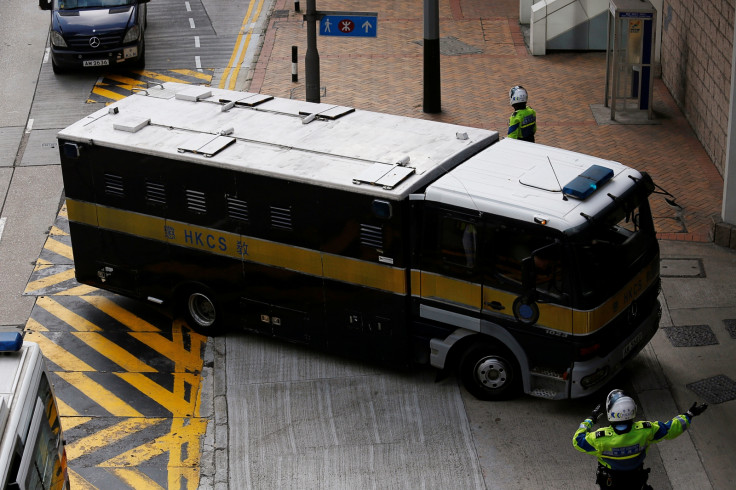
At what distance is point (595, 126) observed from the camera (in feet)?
67.3

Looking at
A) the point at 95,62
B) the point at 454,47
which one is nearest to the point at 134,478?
the point at 95,62

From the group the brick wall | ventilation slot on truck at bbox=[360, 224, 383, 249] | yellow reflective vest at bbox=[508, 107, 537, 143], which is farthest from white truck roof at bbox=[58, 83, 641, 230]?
the brick wall

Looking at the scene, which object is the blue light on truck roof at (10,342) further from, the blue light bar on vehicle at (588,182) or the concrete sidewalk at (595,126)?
the concrete sidewalk at (595,126)

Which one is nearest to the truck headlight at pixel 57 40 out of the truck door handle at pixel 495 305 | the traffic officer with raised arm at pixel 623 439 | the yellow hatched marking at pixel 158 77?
the yellow hatched marking at pixel 158 77

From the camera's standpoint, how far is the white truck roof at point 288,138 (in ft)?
40.5

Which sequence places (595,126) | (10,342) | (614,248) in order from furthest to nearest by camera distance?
(595,126), (614,248), (10,342)

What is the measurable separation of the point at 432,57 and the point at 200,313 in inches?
337

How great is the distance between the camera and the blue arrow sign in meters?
19.2

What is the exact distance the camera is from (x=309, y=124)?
13.8 m

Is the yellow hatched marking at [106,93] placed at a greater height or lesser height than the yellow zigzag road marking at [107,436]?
greater

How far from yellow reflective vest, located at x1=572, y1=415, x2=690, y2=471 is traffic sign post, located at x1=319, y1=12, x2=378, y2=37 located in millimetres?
11043

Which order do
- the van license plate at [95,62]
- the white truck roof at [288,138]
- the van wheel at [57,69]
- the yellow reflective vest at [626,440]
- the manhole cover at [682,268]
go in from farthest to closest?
the van wheel at [57,69]
the van license plate at [95,62]
the manhole cover at [682,268]
the white truck roof at [288,138]
the yellow reflective vest at [626,440]

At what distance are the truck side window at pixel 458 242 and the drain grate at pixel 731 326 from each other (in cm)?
385

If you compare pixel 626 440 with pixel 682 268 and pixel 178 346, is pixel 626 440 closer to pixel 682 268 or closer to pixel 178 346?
pixel 682 268
